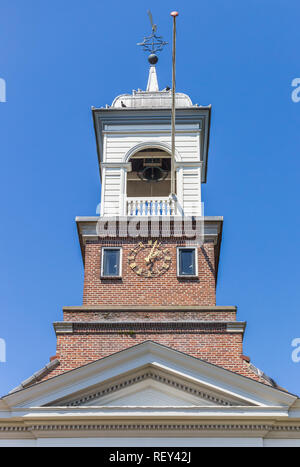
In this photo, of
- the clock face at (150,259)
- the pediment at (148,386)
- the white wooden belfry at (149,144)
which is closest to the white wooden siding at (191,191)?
the white wooden belfry at (149,144)

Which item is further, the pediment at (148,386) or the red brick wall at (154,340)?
the red brick wall at (154,340)

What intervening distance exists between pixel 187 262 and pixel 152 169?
14.7ft

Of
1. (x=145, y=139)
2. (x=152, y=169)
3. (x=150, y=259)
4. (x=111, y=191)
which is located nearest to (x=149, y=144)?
(x=145, y=139)

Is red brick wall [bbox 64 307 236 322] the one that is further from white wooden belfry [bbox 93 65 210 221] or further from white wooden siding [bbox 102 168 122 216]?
white wooden siding [bbox 102 168 122 216]

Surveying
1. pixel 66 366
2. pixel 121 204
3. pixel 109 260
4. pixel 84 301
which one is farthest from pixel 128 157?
pixel 66 366

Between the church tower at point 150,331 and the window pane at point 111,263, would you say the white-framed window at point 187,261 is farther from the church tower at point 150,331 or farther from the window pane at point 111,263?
the window pane at point 111,263

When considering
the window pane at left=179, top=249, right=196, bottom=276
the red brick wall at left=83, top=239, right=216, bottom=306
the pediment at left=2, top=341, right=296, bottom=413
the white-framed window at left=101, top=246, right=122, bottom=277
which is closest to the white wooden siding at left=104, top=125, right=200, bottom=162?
the white-framed window at left=101, top=246, right=122, bottom=277

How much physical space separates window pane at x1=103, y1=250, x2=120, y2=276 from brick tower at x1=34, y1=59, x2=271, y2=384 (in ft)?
0.10

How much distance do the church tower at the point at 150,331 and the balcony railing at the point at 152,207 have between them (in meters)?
0.06

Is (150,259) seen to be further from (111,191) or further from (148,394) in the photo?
(148,394)

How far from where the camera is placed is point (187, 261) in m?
22.5

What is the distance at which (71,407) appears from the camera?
18109 millimetres

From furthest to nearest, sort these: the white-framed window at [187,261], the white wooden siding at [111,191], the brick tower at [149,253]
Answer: the white wooden siding at [111,191]
the white-framed window at [187,261]
the brick tower at [149,253]

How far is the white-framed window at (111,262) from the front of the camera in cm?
2230
